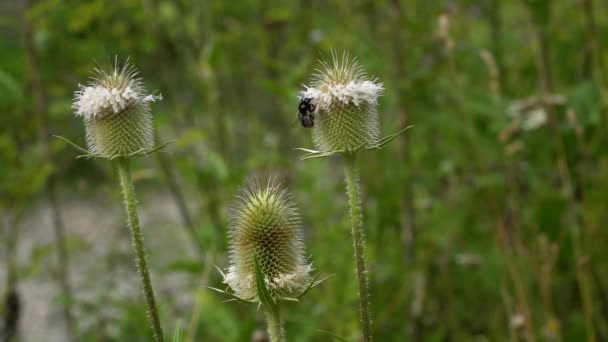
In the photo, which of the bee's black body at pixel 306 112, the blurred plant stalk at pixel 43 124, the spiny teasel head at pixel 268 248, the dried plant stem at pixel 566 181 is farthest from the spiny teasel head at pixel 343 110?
the blurred plant stalk at pixel 43 124

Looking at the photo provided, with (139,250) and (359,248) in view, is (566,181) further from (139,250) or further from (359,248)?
(139,250)

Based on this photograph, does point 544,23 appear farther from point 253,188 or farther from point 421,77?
point 253,188

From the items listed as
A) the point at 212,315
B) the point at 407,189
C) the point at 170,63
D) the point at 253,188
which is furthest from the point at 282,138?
the point at 253,188

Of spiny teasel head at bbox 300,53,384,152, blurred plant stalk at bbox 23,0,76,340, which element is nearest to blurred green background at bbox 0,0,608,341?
blurred plant stalk at bbox 23,0,76,340

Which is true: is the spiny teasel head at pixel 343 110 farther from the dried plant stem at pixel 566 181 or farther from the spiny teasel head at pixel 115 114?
the dried plant stem at pixel 566 181

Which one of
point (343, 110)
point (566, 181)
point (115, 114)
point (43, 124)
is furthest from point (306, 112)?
point (43, 124)

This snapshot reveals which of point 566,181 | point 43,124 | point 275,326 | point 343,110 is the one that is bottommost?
point 275,326

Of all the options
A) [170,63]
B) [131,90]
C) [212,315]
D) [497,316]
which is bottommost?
[497,316]
